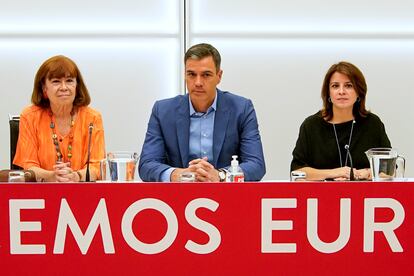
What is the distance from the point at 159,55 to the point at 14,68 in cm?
94

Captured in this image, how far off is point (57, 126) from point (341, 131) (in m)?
1.32

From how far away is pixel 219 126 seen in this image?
272 cm

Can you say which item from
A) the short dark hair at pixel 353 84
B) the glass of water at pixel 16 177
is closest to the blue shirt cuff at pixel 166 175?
the glass of water at pixel 16 177

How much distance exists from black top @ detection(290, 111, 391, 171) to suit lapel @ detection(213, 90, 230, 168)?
16.4 inches

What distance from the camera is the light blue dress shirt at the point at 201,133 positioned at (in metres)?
2.71

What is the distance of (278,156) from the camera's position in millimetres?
4254

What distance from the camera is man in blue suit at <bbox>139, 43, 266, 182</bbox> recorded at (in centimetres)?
266

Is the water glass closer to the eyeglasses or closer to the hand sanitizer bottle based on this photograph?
the hand sanitizer bottle

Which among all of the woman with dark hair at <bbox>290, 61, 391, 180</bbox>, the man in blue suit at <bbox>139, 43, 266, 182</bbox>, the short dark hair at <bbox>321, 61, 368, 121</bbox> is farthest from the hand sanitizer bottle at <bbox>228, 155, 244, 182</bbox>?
the short dark hair at <bbox>321, 61, 368, 121</bbox>

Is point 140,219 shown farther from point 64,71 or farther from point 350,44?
point 350,44

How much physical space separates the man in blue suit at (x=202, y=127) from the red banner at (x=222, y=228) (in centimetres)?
84

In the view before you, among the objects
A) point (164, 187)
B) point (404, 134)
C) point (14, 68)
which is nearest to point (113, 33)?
point (14, 68)

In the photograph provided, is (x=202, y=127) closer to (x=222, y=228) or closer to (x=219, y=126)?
(x=219, y=126)

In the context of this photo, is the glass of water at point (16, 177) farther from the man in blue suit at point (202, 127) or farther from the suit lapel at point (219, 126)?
the suit lapel at point (219, 126)
